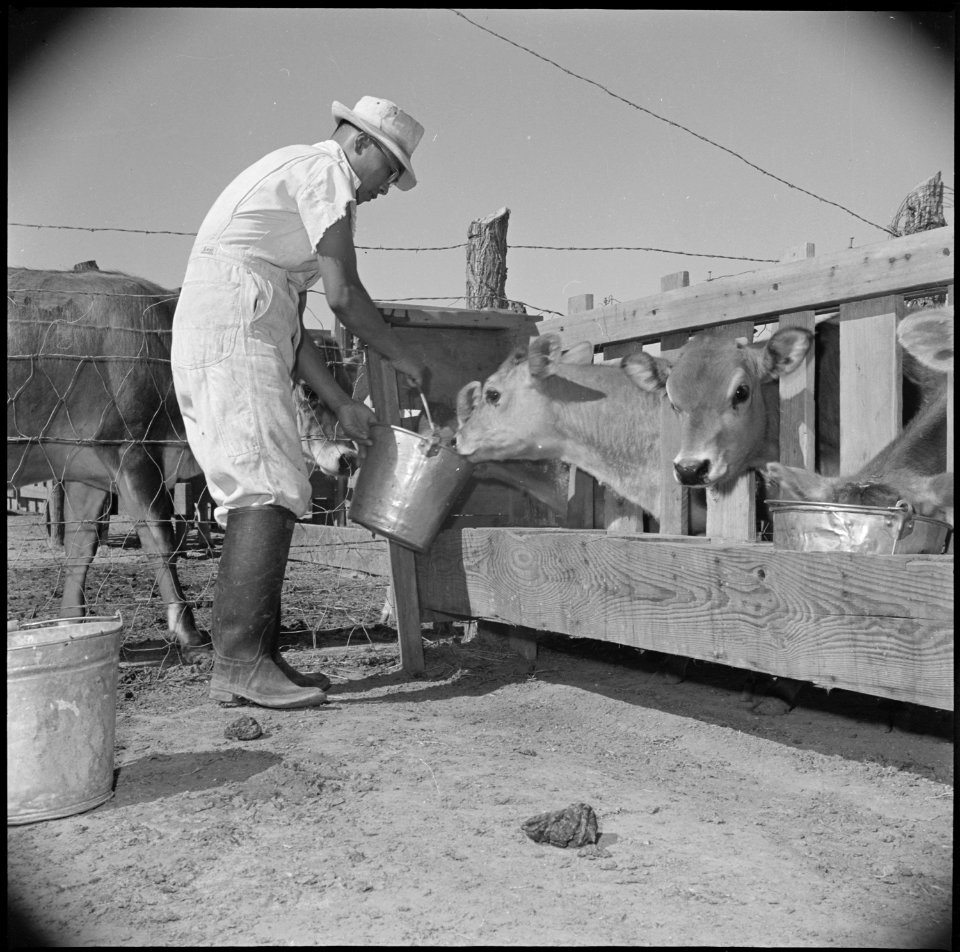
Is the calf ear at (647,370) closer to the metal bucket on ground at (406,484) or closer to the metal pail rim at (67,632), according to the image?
the metal bucket on ground at (406,484)

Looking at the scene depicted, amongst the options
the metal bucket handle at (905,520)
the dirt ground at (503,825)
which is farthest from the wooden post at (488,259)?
the metal bucket handle at (905,520)

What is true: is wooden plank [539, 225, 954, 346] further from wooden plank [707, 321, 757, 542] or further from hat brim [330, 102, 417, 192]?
hat brim [330, 102, 417, 192]

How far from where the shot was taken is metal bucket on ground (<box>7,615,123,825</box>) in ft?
8.94

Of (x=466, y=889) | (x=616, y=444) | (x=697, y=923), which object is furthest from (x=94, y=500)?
(x=697, y=923)

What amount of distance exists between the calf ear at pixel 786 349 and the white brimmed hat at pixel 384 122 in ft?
5.88

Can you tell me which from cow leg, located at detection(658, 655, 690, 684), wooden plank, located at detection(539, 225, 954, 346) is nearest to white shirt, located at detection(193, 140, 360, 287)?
wooden plank, located at detection(539, 225, 954, 346)

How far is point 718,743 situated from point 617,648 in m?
1.75

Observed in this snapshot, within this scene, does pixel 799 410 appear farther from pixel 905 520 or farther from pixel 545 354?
pixel 545 354

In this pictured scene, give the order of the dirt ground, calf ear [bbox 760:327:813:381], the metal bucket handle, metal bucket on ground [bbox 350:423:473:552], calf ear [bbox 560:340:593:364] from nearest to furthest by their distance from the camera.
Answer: the dirt ground, the metal bucket handle, calf ear [bbox 760:327:813:381], metal bucket on ground [bbox 350:423:473:552], calf ear [bbox 560:340:593:364]

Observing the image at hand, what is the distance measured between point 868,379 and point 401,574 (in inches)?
91.8

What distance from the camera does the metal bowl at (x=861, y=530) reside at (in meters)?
2.96

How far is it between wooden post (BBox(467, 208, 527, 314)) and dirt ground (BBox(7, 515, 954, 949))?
4.19 metres

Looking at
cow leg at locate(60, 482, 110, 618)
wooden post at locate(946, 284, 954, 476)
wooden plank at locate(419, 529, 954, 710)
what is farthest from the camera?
cow leg at locate(60, 482, 110, 618)

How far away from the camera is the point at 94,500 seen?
6.45 m
